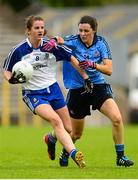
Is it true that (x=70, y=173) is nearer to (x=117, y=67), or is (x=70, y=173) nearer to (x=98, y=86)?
(x=98, y=86)

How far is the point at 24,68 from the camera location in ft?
43.2

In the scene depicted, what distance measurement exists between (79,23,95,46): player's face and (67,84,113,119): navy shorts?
28.7 inches

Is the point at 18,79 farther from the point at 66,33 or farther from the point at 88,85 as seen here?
the point at 66,33

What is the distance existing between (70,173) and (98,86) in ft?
6.25

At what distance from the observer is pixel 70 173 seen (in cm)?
1265

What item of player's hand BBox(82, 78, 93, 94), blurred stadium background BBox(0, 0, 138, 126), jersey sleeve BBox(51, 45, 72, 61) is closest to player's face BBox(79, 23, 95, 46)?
jersey sleeve BBox(51, 45, 72, 61)

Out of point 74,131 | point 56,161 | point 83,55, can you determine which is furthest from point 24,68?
point 56,161

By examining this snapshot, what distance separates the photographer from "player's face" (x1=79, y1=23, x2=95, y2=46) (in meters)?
13.6

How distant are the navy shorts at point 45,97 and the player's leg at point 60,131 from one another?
0.13 metres

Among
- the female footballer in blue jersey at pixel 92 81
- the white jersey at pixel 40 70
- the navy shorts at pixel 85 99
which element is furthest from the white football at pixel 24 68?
the navy shorts at pixel 85 99

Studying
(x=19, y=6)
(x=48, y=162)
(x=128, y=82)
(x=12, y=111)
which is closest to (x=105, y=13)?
(x=19, y=6)

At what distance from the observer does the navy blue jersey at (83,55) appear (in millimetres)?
13852

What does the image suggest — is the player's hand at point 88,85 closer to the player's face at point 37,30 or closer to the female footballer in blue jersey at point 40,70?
the female footballer in blue jersey at point 40,70

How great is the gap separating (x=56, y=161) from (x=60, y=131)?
94.1 inches
